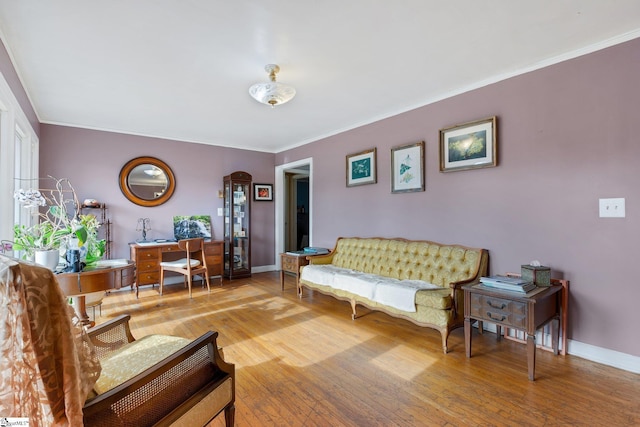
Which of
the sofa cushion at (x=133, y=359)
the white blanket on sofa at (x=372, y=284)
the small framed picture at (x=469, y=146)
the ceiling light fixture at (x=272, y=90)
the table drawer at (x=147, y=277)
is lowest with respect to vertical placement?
the table drawer at (x=147, y=277)

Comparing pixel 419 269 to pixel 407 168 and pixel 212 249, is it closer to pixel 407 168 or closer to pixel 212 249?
pixel 407 168

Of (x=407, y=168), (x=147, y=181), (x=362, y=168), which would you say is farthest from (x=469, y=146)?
(x=147, y=181)

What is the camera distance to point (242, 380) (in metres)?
2.18

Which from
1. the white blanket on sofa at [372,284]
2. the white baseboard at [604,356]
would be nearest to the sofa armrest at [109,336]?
the white blanket on sofa at [372,284]

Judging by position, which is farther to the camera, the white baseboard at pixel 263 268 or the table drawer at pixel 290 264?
the white baseboard at pixel 263 268

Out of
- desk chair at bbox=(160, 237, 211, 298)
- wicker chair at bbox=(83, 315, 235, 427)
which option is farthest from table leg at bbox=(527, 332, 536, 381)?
desk chair at bbox=(160, 237, 211, 298)

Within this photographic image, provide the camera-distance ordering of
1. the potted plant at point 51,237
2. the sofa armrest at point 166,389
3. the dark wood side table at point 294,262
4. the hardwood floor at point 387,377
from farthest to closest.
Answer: the dark wood side table at point 294,262 < the potted plant at point 51,237 < the hardwood floor at point 387,377 < the sofa armrest at point 166,389

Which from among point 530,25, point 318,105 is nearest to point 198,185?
point 318,105

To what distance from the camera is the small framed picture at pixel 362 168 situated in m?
4.23

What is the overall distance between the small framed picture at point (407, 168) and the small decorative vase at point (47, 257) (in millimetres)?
3389

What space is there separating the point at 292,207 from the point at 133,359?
5992 mm

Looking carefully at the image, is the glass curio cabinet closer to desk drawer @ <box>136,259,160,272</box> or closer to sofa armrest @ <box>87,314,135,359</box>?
desk drawer @ <box>136,259,160,272</box>

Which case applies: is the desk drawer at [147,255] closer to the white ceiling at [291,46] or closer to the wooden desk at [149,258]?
the wooden desk at [149,258]

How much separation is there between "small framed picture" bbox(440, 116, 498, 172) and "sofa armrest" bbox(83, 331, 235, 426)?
113 inches
